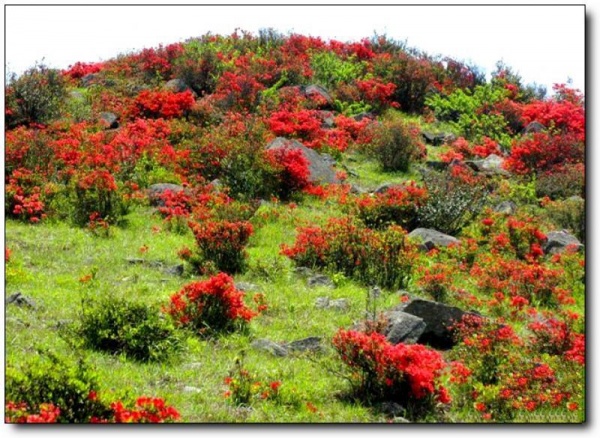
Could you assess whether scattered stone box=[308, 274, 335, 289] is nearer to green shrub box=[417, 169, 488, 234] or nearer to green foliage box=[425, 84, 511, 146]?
green shrub box=[417, 169, 488, 234]

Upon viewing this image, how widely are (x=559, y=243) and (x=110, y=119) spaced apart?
13293 mm

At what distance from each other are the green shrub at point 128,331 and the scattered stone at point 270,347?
1.04 meters

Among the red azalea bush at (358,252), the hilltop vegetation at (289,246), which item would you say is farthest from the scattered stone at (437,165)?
the red azalea bush at (358,252)

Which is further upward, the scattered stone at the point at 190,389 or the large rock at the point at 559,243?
the scattered stone at the point at 190,389

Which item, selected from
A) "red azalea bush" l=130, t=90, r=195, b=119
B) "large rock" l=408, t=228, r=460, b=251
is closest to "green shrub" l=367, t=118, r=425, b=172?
"large rock" l=408, t=228, r=460, b=251

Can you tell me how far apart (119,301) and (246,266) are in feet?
12.0

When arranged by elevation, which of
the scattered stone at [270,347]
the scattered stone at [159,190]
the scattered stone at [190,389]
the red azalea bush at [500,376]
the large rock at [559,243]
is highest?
the scattered stone at [190,389]

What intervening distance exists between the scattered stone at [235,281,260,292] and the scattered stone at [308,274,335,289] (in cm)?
94

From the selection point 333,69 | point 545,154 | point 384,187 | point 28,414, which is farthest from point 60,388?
point 333,69

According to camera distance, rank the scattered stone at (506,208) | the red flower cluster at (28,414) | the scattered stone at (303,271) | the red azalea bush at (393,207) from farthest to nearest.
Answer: the scattered stone at (506,208) < the red azalea bush at (393,207) < the scattered stone at (303,271) < the red flower cluster at (28,414)

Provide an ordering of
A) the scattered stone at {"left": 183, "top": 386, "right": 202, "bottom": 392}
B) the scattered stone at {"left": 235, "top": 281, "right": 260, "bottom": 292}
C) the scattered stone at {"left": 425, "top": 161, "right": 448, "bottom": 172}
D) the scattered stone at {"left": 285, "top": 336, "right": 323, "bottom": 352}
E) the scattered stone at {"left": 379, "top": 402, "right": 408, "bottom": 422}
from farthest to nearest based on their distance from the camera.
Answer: the scattered stone at {"left": 425, "top": 161, "right": 448, "bottom": 172} → the scattered stone at {"left": 235, "top": 281, "right": 260, "bottom": 292} → the scattered stone at {"left": 285, "top": 336, "right": 323, "bottom": 352} → the scattered stone at {"left": 183, "top": 386, "right": 202, "bottom": 392} → the scattered stone at {"left": 379, "top": 402, "right": 408, "bottom": 422}

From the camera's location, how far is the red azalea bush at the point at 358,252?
13.0 meters

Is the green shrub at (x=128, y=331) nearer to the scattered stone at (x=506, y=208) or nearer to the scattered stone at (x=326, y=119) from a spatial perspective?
the scattered stone at (x=506, y=208)

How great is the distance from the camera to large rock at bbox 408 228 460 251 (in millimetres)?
14680
